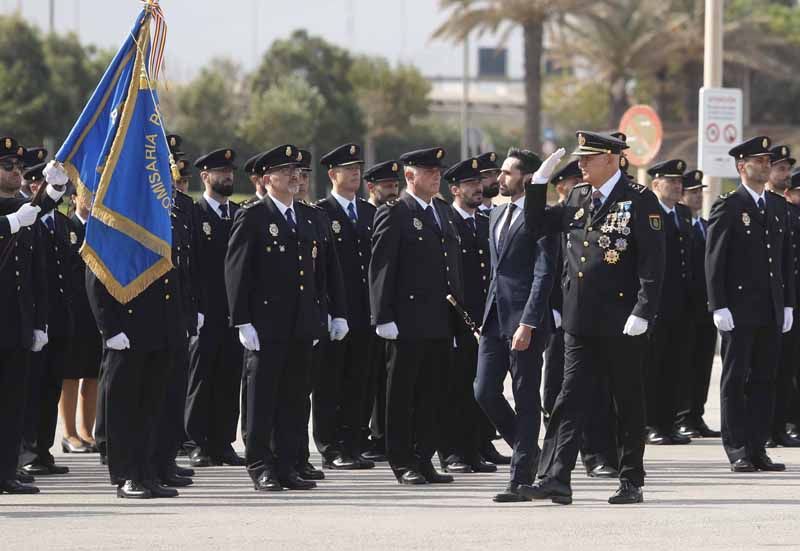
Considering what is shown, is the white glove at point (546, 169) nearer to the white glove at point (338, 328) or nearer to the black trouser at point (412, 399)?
the black trouser at point (412, 399)

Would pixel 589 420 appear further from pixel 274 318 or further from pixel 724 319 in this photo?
pixel 274 318

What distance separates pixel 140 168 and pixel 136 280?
79 cm

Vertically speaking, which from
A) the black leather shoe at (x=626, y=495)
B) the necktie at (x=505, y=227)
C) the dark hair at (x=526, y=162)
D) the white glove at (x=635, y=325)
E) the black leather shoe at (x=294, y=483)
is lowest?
the black leather shoe at (x=294, y=483)

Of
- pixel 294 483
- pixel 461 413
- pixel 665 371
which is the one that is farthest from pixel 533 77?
pixel 294 483

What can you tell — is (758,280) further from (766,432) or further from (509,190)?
(509,190)

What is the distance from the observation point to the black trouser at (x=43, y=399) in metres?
11.3

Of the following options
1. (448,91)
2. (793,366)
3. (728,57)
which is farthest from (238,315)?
(448,91)

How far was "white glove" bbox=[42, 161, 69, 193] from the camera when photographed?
9.47 metres

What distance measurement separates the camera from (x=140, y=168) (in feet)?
32.9

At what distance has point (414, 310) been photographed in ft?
34.3

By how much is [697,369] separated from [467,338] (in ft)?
10.5

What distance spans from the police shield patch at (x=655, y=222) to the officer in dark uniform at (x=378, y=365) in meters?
3.16

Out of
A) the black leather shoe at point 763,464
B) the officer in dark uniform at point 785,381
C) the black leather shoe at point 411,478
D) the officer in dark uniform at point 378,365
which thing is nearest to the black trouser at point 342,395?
the officer in dark uniform at point 378,365

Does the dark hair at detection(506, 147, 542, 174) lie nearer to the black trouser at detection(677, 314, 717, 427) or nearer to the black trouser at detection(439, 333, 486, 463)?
the black trouser at detection(439, 333, 486, 463)
